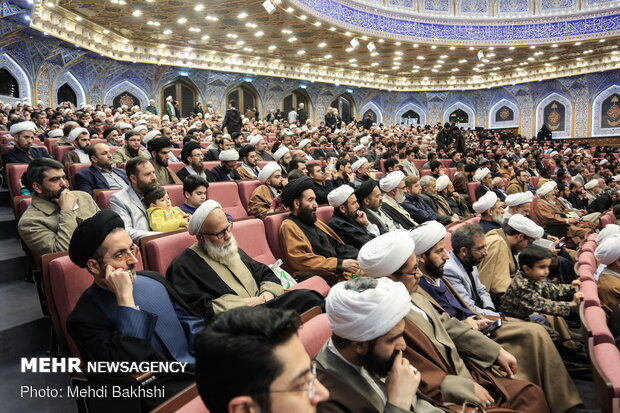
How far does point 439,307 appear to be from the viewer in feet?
7.10

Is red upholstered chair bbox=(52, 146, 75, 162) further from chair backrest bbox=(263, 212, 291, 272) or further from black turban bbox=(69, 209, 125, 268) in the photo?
black turban bbox=(69, 209, 125, 268)

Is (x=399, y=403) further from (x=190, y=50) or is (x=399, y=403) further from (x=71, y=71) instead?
(x=190, y=50)

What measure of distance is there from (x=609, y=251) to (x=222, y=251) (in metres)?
2.26

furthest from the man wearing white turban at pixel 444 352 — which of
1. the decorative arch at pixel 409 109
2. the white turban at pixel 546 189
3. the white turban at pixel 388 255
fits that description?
the decorative arch at pixel 409 109

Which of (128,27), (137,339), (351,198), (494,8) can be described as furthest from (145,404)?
(494,8)

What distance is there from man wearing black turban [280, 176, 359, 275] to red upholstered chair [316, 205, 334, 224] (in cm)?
14

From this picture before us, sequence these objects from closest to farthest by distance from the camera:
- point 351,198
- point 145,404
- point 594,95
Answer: point 145,404 → point 351,198 → point 594,95

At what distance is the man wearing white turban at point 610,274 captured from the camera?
103 inches

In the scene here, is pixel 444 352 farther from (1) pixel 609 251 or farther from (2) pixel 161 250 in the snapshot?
(1) pixel 609 251

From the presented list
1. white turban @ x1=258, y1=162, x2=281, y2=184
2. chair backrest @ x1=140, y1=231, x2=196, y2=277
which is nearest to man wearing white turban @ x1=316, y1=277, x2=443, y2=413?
chair backrest @ x1=140, y1=231, x2=196, y2=277

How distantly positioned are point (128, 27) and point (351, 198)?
1273cm

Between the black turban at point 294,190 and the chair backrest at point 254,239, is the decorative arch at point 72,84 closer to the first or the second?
the black turban at point 294,190

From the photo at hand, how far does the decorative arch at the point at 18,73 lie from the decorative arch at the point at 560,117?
2223 cm

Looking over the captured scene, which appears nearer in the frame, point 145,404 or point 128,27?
point 145,404
